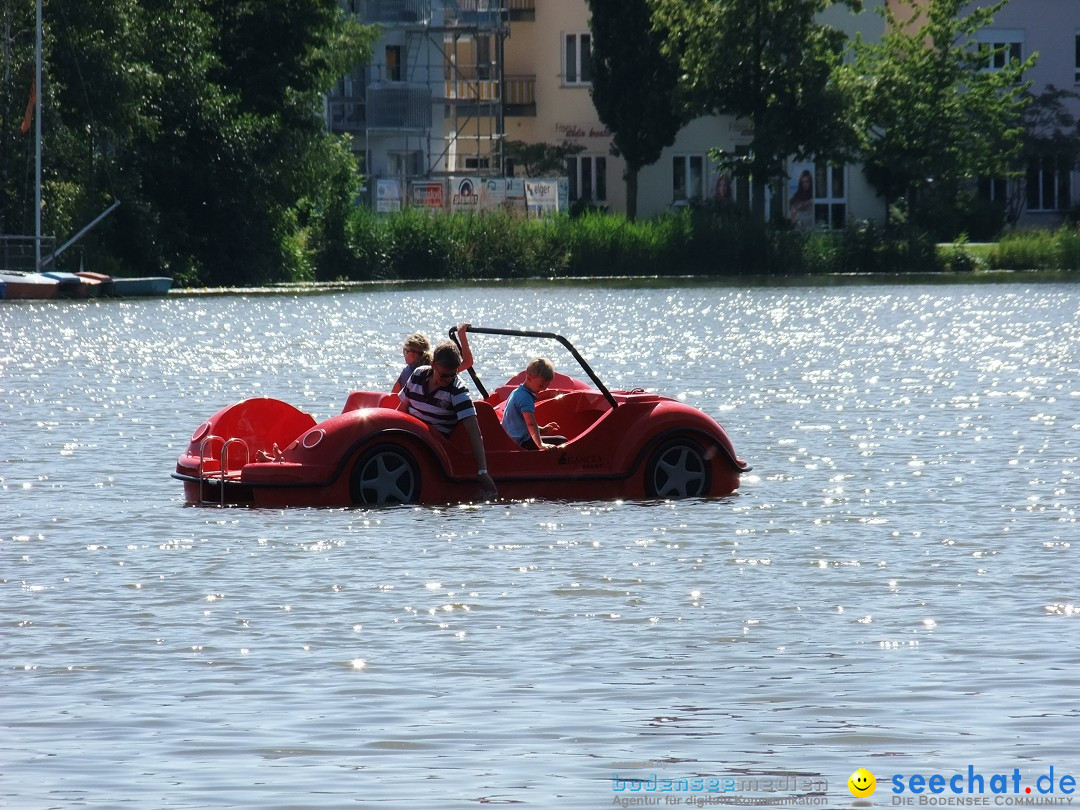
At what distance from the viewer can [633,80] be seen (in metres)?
73.6

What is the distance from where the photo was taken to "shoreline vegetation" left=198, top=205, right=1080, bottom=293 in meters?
63.7

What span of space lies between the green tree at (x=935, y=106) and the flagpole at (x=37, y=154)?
86.4ft

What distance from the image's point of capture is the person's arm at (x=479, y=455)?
48.0 ft

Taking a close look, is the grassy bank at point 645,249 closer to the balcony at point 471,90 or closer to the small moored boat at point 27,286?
the balcony at point 471,90

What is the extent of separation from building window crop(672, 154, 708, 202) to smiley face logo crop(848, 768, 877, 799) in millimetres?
71902

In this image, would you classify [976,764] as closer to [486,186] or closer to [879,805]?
[879,805]

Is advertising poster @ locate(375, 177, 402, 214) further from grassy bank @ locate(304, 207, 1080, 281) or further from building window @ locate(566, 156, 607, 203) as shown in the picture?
building window @ locate(566, 156, 607, 203)

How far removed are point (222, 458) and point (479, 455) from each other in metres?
1.55

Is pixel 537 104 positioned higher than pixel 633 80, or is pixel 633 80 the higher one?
pixel 633 80

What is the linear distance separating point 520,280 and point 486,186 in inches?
262

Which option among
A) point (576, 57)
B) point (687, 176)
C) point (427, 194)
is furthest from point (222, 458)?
point (576, 57)

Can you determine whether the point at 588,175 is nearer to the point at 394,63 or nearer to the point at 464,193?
the point at 394,63

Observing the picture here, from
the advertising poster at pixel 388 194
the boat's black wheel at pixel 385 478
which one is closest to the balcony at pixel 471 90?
the advertising poster at pixel 388 194

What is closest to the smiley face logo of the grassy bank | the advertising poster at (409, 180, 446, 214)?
the grassy bank
